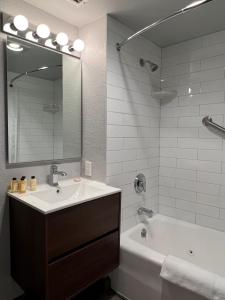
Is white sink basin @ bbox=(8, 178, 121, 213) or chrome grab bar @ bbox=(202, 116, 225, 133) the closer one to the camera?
white sink basin @ bbox=(8, 178, 121, 213)

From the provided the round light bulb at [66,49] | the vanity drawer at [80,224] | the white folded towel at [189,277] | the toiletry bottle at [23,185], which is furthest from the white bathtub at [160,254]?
the round light bulb at [66,49]

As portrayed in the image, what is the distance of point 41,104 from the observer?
1.78 m

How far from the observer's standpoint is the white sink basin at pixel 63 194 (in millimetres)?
1335

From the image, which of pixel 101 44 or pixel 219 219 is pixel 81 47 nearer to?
pixel 101 44

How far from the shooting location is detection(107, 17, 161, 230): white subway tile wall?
6.17 ft

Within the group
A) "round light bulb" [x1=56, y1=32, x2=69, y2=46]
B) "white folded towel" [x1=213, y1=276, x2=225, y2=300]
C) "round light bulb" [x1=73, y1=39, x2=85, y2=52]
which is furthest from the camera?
"round light bulb" [x1=73, y1=39, x2=85, y2=52]

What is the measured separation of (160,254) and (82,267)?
600 millimetres

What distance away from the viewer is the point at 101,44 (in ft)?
5.99

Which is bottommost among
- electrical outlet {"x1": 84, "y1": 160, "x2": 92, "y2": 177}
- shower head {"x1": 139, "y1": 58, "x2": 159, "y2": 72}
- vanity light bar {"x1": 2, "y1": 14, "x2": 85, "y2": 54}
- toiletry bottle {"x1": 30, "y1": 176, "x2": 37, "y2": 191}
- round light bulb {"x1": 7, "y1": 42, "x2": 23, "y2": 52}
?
toiletry bottle {"x1": 30, "y1": 176, "x2": 37, "y2": 191}

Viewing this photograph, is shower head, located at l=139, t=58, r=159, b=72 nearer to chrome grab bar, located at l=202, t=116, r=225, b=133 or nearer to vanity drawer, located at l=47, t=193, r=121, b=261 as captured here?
chrome grab bar, located at l=202, t=116, r=225, b=133

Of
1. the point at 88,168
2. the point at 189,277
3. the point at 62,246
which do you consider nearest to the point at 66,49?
the point at 88,168

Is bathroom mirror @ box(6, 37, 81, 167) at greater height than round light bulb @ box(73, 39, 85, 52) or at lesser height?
lesser

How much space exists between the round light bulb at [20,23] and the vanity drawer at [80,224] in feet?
4.14

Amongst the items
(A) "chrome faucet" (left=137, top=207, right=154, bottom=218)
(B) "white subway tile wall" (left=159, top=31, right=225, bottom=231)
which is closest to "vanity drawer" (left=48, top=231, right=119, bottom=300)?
(A) "chrome faucet" (left=137, top=207, right=154, bottom=218)
